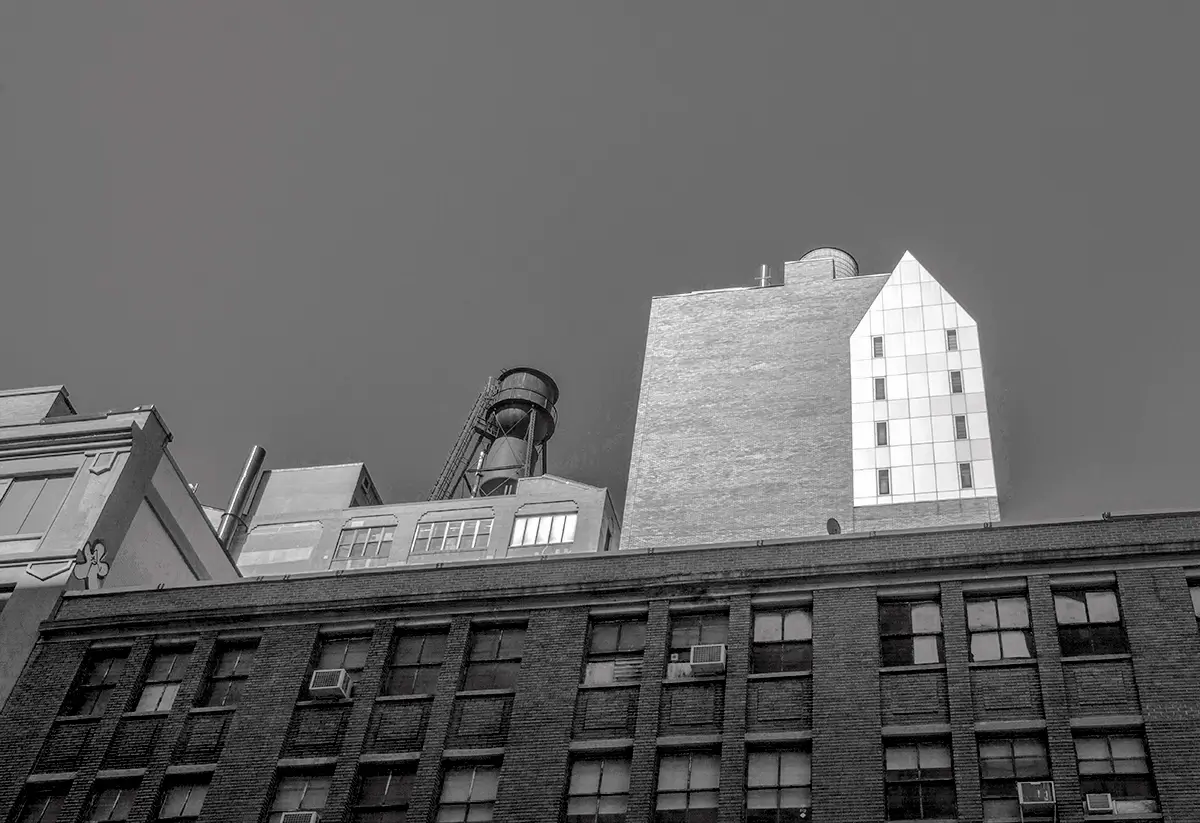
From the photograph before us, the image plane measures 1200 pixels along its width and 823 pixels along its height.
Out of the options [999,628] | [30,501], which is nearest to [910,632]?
[999,628]

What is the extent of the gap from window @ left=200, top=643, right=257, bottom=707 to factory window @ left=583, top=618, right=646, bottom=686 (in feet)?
28.6

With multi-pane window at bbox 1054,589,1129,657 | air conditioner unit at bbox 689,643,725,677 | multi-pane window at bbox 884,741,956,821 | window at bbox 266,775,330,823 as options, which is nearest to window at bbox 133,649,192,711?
window at bbox 266,775,330,823

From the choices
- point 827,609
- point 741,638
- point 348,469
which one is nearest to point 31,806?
point 741,638

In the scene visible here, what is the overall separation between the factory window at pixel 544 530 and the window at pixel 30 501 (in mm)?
29357

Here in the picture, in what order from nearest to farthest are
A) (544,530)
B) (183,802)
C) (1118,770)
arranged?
(1118,770) → (183,802) → (544,530)

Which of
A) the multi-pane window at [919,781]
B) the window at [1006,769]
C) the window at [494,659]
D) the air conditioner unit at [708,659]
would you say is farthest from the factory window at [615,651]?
the window at [1006,769]

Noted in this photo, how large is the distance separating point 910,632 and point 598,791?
762cm

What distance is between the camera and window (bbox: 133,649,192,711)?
34.1 m

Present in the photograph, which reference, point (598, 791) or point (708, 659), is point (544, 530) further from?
point (598, 791)

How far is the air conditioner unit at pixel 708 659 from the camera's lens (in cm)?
3030

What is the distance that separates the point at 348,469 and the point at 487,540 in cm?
1188

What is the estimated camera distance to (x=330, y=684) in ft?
106

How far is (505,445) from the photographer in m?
77.2

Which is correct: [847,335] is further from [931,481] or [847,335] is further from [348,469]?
[348,469]
